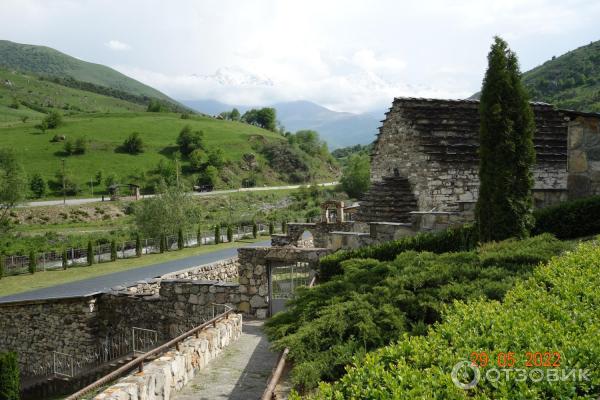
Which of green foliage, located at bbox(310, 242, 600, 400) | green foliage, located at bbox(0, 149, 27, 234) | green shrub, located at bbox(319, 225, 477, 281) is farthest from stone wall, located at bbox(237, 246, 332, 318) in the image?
green foliage, located at bbox(0, 149, 27, 234)

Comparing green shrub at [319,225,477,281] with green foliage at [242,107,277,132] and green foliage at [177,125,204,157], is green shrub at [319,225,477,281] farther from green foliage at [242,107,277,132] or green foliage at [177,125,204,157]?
green foliage at [242,107,277,132]

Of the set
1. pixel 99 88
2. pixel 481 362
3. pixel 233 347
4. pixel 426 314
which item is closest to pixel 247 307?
pixel 233 347

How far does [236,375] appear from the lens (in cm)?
955

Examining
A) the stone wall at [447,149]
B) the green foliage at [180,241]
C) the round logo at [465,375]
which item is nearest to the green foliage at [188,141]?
the green foliage at [180,241]

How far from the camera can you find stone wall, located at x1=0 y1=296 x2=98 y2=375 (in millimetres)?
16875

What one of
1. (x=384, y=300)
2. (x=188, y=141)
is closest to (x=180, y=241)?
(x=384, y=300)

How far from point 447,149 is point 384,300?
9.35m

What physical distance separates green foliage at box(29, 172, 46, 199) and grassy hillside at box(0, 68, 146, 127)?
49678 millimetres

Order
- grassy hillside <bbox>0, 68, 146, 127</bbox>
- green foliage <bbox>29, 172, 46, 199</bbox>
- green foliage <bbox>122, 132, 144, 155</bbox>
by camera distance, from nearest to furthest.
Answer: green foliage <bbox>29, 172, 46, 199</bbox>
green foliage <bbox>122, 132, 144, 155</bbox>
grassy hillside <bbox>0, 68, 146, 127</bbox>

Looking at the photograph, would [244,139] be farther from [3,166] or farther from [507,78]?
[507,78]

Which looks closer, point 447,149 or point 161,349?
point 161,349

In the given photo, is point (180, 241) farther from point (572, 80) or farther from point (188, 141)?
point (572, 80)

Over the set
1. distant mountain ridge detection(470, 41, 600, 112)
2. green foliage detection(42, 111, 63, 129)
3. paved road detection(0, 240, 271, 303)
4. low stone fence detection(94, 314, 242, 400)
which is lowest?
paved road detection(0, 240, 271, 303)

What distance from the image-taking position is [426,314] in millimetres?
6254
